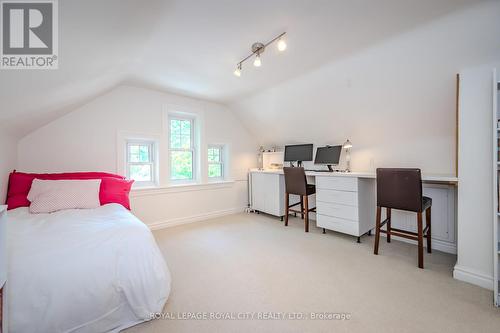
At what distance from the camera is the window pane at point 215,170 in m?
4.20

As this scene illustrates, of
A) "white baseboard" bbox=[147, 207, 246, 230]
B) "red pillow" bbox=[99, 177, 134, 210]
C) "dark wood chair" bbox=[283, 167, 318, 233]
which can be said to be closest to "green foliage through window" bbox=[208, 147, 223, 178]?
"white baseboard" bbox=[147, 207, 246, 230]

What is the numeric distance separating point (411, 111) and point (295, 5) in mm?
1919

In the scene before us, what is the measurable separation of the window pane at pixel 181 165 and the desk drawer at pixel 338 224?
7.87 feet

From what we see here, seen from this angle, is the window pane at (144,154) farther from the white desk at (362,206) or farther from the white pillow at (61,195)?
the white desk at (362,206)

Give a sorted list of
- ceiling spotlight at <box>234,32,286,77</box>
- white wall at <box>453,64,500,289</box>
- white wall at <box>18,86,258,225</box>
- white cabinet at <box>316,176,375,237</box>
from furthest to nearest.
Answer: white cabinet at <box>316,176,375,237</box> → white wall at <box>18,86,258,225</box> → ceiling spotlight at <box>234,32,286,77</box> → white wall at <box>453,64,500,289</box>

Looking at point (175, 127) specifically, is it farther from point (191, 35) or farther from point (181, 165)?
point (191, 35)

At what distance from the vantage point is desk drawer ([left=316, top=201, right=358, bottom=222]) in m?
2.77

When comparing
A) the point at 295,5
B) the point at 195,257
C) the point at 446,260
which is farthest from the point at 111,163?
the point at 446,260

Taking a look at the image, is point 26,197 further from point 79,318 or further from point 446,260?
point 446,260

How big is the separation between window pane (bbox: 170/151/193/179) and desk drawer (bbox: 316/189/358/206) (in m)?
2.32

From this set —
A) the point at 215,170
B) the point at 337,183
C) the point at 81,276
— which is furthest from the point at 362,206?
the point at 81,276

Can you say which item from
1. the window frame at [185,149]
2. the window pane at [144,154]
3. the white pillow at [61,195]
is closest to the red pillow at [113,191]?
the white pillow at [61,195]

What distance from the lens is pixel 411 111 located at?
249 centimetres

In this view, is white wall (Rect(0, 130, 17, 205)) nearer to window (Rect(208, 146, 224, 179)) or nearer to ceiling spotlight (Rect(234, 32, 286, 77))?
ceiling spotlight (Rect(234, 32, 286, 77))
